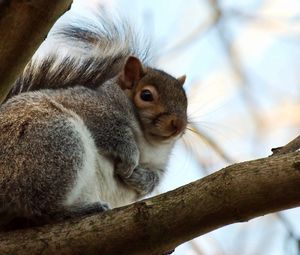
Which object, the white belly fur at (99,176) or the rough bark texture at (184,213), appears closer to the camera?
the rough bark texture at (184,213)

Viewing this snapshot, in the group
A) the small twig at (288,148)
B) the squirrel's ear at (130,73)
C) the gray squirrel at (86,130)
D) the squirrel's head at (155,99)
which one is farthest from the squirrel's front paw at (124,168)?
the small twig at (288,148)

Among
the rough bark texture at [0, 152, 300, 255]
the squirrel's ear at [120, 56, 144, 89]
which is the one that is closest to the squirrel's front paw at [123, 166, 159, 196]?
the squirrel's ear at [120, 56, 144, 89]

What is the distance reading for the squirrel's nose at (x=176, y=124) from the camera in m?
3.01

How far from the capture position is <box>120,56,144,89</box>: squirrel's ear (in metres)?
3.21

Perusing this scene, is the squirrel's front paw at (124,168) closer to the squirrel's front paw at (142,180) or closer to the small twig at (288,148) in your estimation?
the squirrel's front paw at (142,180)

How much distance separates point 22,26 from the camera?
1.92 metres

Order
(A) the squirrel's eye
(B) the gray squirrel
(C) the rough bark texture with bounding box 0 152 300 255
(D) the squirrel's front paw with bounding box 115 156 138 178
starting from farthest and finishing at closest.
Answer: (A) the squirrel's eye → (D) the squirrel's front paw with bounding box 115 156 138 178 → (B) the gray squirrel → (C) the rough bark texture with bounding box 0 152 300 255

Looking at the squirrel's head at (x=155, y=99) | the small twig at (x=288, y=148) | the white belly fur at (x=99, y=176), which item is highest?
the squirrel's head at (x=155, y=99)

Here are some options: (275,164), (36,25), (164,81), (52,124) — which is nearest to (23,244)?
(52,124)

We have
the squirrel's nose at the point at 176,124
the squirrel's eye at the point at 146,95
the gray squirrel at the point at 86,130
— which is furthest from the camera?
the squirrel's eye at the point at 146,95

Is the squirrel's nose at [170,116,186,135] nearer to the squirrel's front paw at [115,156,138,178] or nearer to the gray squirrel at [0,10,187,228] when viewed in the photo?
the gray squirrel at [0,10,187,228]

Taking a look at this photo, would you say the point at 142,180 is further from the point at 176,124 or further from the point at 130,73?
the point at 130,73

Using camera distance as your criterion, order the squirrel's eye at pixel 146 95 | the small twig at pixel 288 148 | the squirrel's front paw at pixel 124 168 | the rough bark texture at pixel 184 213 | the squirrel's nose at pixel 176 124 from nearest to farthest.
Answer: the rough bark texture at pixel 184 213, the small twig at pixel 288 148, the squirrel's front paw at pixel 124 168, the squirrel's nose at pixel 176 124, the squirrel's eye at pixel 146 95

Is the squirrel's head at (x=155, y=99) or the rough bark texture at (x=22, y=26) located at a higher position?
the squirrel's head at (x=155, y=99)
